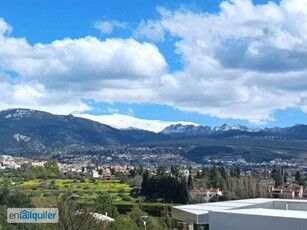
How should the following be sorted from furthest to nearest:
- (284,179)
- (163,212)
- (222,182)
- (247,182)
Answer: (284,179)
(222,182)
(247,182)
(163,212)

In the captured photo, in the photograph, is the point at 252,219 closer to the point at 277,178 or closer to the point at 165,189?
the point at 165,189

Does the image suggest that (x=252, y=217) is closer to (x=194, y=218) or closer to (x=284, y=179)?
(x=194, y=218)

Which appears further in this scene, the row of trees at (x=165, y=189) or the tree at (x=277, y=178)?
the tree at (x=277, y=178)

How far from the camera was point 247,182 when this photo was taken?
2581 inches

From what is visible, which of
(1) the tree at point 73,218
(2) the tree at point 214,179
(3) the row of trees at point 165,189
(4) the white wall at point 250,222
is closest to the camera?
(4) the white wall at point 250,222

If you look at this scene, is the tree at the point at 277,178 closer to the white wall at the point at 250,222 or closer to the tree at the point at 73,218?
the tree at the point at 73,218

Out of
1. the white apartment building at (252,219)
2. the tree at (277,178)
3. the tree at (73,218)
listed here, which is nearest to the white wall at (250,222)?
the white apartment building at (252,219)

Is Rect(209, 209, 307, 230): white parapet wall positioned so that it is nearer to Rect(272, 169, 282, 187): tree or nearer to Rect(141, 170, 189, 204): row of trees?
Rect(141, 170, 189, 204): row of trees

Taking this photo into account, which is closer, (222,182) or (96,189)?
(222,182)

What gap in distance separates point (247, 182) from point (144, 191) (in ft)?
46.1

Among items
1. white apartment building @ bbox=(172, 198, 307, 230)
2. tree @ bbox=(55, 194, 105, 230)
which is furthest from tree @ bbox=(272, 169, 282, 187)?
white apartment building @ bbox=(172, 198, 307, 230)

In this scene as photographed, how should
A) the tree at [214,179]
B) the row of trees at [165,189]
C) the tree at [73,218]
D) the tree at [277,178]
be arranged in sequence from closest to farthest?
the tree at [73,218] < the row of trees at [165,189] < the tree at [214,179] < the tree at [277,178]

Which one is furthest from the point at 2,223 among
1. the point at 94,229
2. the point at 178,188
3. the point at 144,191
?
the point at 144,191

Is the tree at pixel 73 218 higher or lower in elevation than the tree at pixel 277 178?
lower
